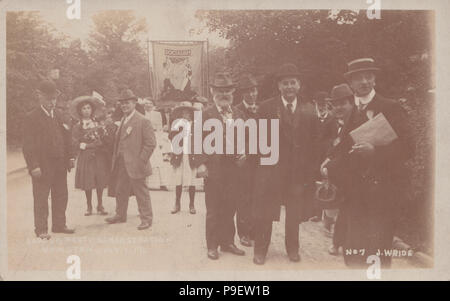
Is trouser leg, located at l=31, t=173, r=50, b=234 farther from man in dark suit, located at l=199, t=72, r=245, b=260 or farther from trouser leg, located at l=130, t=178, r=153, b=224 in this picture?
man in dark suit, located at l=199, t=72, r=245, b=260

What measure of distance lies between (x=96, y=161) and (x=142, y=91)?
757 millimetres

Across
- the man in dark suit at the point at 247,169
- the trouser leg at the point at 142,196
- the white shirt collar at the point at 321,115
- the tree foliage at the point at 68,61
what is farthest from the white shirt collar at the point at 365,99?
the trouser leg at the point at 142,196

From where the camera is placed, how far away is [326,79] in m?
4.01

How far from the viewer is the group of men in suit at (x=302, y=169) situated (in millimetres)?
3879

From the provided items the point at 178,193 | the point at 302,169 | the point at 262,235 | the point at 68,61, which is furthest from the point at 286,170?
the point at 68,61

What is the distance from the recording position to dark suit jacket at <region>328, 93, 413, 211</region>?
3846 millimetres

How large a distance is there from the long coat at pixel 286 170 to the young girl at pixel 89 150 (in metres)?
1.40

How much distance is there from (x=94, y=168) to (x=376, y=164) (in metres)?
2.48

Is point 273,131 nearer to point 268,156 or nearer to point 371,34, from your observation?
point 268,156

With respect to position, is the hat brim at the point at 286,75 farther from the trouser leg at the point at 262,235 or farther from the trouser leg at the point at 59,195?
the trouser leg at the point at 59,195

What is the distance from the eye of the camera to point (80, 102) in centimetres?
409

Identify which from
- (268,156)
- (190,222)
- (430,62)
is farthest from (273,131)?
(430,62)

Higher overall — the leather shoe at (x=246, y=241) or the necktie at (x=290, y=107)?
the necktie at (x=290, y=107)
